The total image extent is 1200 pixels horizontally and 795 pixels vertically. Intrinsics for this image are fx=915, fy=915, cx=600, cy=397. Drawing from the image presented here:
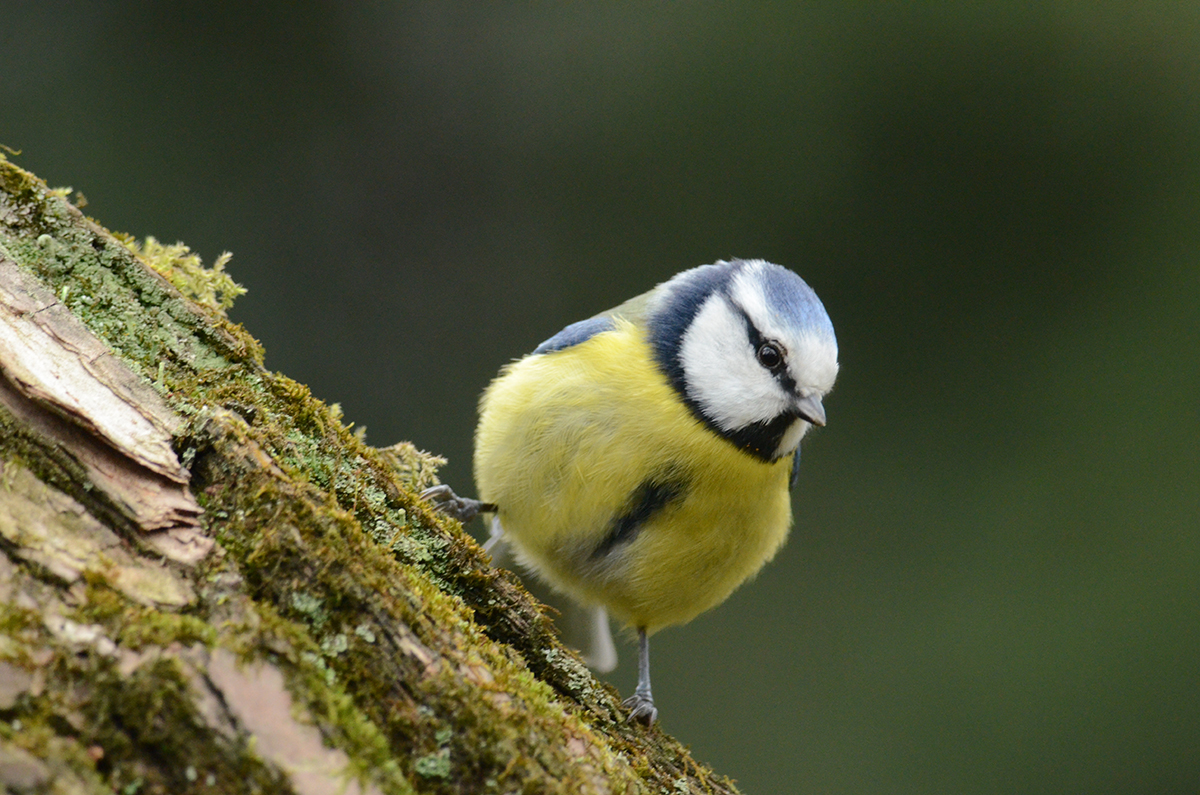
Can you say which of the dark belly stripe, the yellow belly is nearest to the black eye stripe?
the yellow belly

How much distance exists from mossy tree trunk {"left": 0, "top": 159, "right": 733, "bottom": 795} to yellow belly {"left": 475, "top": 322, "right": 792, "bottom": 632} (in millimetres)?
508

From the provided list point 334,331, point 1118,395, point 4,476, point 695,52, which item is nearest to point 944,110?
point 695,52

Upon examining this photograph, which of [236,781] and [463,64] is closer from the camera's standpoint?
[236,781]

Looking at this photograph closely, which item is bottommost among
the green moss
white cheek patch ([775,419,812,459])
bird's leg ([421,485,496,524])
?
bird's leg ([421,485,496,524])

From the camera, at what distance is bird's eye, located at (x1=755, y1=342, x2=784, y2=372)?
1986mm

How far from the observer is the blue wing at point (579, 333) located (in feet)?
6.96

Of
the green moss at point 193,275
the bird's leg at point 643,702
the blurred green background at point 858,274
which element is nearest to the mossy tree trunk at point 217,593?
the green moss at point 193,275

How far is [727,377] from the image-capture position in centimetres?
199

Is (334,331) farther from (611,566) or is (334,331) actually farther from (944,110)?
(944,110)

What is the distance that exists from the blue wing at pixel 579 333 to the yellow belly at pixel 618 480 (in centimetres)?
3

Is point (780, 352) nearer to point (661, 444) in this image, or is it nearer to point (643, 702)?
point (661, 444)

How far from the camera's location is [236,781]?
33.4 inches

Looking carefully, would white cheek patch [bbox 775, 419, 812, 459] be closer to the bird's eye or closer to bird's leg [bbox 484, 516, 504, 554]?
the bird's eye

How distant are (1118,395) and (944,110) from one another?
1493mm
